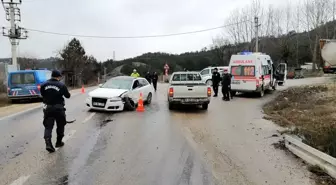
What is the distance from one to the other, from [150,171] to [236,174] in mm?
1511

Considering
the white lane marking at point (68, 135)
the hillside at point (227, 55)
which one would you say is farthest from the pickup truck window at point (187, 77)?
the hillside at point (227, 55)

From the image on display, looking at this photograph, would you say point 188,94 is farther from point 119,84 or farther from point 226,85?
point 226,85

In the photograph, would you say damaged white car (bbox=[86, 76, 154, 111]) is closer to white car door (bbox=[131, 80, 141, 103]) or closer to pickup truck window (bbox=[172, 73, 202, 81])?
white car door (bbox=[131, 80, 141, 103])

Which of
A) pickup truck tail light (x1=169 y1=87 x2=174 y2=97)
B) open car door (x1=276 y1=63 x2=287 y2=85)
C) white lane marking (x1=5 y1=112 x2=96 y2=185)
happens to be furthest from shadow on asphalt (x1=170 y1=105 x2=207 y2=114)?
open car door (x1=276 y1=63 x2=287 y2=85)

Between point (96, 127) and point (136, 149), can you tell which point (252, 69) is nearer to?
point (96, 127)

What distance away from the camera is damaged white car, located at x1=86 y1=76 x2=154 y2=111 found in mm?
14250

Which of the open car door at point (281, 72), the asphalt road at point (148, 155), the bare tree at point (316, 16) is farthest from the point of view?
the bare tree at point (316, 16)

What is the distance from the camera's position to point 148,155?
23.9 ft

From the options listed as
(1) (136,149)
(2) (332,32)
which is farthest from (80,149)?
(2) (332,32)

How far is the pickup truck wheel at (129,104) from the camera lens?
48.5 feet

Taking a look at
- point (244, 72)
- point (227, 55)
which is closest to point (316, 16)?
point (227, 55)

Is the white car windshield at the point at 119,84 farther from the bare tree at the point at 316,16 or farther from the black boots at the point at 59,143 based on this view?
→ the bare tree at the point at 316,16

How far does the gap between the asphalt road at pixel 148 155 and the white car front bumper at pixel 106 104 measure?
6.12ft

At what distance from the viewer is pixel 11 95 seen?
19906 millimetres
